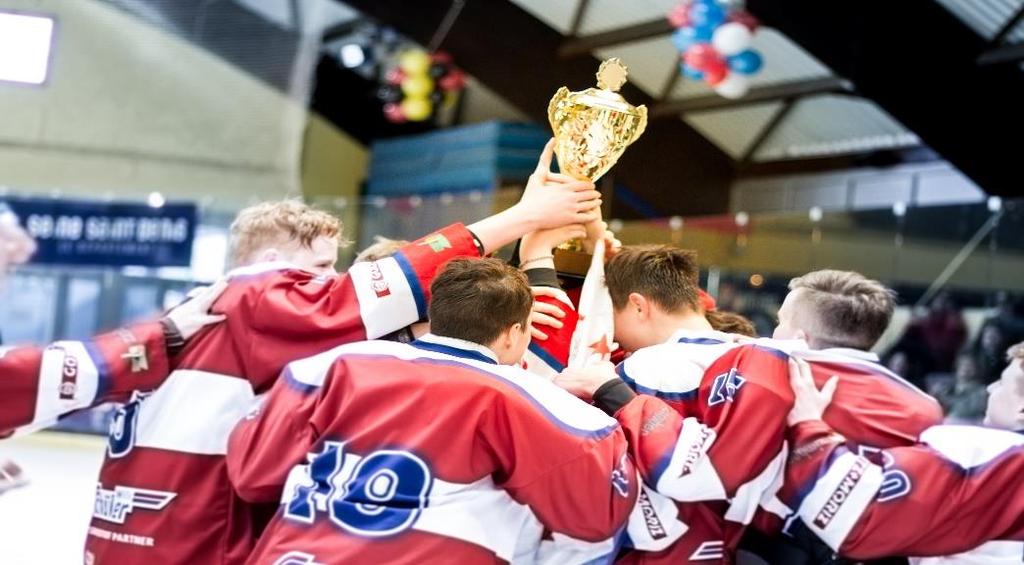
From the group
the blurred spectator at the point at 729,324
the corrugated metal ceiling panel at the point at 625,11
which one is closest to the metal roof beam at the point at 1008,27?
the corrugated metal ceiling panel at the point at 625,11

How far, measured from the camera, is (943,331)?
6.45 m

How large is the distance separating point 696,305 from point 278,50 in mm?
6937

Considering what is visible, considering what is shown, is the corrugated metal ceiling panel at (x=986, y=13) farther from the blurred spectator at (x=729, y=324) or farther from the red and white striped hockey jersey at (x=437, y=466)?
the red and white striped hockey jersey at (x=437, y=466)

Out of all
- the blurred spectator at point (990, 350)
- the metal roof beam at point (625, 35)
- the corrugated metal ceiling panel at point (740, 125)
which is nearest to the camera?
the metal roof beam at point (625, 35)

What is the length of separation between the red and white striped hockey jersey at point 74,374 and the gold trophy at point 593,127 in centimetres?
82

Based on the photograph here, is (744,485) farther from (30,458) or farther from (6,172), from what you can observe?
(6,172)

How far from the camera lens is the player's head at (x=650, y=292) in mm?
2328

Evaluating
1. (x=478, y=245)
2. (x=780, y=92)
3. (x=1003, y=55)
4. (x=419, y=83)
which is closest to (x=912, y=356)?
(x=1003, y=55)

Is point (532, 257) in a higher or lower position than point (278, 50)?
lower

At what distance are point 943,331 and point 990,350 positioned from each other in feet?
0.92

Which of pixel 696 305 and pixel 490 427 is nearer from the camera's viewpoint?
pixel 490 427

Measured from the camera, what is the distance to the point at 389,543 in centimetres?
186

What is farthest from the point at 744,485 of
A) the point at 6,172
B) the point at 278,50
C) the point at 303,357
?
the point at 6,172

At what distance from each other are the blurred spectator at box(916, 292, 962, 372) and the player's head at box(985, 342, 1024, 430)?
4.34 m
